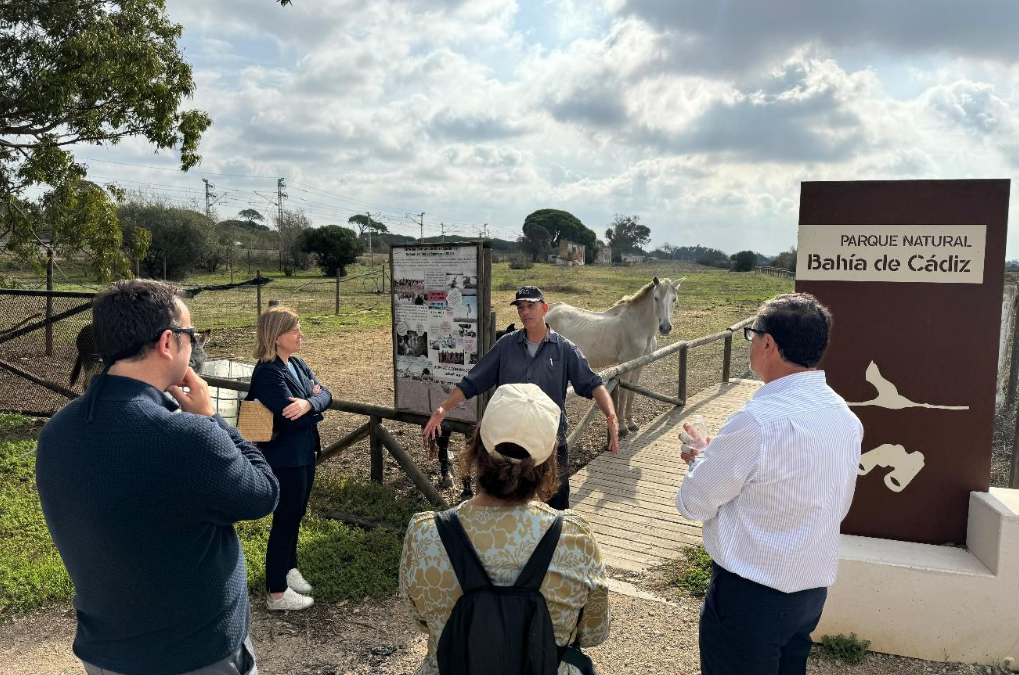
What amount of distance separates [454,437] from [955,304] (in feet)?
19.0

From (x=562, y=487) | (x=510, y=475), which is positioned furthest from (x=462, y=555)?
(x=562, y=487)

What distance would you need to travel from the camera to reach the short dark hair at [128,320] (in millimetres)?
1763

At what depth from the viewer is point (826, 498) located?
2102mm

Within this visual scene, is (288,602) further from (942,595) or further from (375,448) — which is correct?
(942,595)

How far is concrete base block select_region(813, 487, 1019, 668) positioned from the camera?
329cm

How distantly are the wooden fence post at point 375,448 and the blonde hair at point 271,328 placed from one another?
2081 mm

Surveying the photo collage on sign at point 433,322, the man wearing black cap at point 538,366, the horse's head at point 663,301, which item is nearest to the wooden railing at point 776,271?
the horse's head at point 663,301

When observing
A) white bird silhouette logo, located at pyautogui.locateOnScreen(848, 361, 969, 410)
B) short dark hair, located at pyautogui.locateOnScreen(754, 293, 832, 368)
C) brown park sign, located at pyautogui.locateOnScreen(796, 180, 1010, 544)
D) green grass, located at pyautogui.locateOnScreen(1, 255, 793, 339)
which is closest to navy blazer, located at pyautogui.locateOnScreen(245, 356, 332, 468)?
short dark hair, located at pyautogui.locateOnScreen(754, 293, 832, 368)

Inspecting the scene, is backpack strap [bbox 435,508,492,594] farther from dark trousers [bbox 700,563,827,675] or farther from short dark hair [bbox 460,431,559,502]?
dark trousers [bbox 700,563,827,675]

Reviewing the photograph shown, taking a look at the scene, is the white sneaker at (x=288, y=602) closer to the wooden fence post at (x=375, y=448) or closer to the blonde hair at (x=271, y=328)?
→ the blonde hair at (x=271, y=328)

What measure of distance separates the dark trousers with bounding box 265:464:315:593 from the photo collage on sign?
1680 millimetres

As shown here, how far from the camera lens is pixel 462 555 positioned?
1.66 metres

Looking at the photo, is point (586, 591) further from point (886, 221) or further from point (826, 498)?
point (886, 221)

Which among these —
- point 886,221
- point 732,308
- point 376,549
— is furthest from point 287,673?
point 732,308
